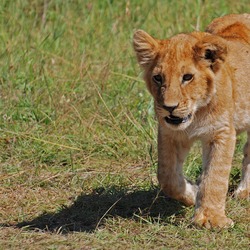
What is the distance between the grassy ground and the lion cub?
18 cm

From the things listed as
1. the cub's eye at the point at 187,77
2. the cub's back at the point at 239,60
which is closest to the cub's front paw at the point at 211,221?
the cub's back at the point at 239,60

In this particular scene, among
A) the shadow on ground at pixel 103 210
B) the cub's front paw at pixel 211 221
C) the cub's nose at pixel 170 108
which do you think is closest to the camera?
the cub's nose at pixel 170 108

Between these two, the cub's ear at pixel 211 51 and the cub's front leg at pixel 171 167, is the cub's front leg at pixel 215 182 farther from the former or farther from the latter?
the cub's ear at pixel 211 51

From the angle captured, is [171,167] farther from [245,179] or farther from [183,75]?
[245,179]

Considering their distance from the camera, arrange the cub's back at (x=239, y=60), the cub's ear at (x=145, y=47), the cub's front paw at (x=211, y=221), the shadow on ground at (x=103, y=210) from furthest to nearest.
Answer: the cub's back at (x=239, y=60)
the shadow on ground at (x=103, y=210)
the cub's ear at (x=145, y=47)
the cub's front paw at (x=211, y=221)

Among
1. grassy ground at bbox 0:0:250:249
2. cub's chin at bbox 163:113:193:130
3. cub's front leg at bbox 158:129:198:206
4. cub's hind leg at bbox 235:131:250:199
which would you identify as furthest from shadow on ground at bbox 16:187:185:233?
cub's chin at bbox 163:113:193:130

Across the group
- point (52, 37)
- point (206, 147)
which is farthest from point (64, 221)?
point (52, 37)

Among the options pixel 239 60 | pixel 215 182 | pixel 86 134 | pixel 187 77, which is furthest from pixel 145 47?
pixel 86 134

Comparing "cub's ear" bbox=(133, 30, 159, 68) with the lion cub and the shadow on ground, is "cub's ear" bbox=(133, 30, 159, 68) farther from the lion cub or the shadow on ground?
the shadow on ground

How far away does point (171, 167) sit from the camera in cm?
513

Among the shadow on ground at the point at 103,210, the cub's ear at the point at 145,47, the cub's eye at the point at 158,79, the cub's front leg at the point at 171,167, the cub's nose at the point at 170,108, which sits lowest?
the shadow on ground at the point at 103,210

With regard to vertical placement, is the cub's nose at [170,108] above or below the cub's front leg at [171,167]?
above

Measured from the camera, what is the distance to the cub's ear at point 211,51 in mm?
4797

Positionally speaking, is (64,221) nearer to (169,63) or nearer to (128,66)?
(169,63)
